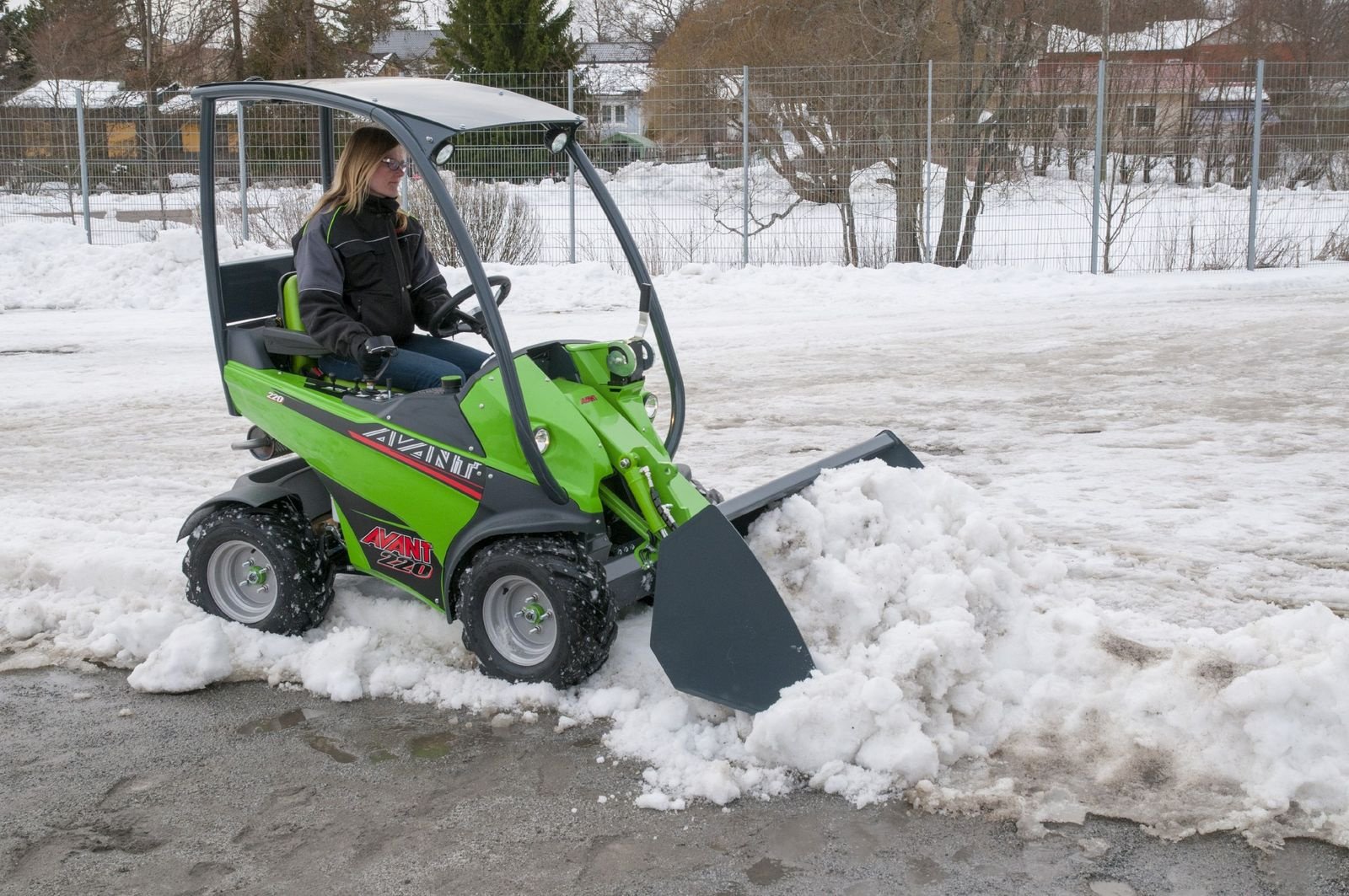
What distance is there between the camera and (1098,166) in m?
13.6

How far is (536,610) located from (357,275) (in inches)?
51.0

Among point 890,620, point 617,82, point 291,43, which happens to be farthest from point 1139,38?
point 291,43

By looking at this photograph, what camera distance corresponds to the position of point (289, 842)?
3062 millimetres

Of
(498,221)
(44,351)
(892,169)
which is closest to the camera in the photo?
(44,351)

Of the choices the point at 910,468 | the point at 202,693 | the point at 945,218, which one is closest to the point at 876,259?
the point at 945,218

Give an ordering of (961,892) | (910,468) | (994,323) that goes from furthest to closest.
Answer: (994,323)
(910,468)
(961,892)

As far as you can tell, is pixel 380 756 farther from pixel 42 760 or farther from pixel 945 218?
pixel 945 218

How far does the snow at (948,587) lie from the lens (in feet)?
10.6

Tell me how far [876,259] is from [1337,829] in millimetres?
11565

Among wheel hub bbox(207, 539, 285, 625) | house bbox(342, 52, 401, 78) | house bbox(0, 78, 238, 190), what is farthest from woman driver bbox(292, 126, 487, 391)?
house bbox(342, 52, 401, 78)

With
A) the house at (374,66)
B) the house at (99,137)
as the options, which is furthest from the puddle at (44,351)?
the house at (374,66)

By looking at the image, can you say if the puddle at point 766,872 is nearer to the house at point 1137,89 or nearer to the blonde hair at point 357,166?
the blonde hair at point 357,166

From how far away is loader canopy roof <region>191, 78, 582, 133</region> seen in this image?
3.62 meters

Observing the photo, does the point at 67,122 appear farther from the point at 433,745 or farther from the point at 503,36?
the point at 503,36
